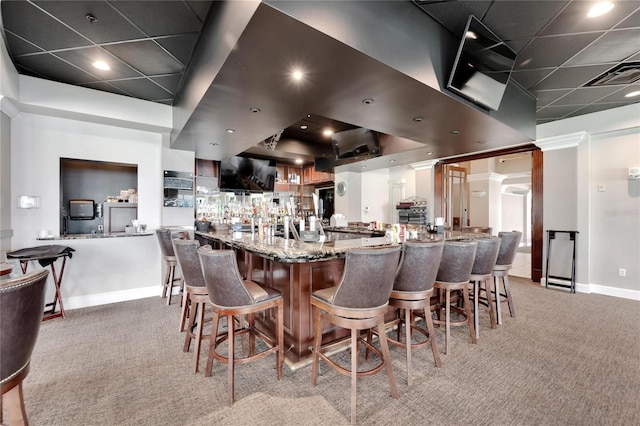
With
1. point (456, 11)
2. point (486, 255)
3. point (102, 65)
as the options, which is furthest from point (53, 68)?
point (486, 255)

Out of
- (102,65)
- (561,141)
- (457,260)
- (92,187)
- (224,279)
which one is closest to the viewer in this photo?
(224,279)

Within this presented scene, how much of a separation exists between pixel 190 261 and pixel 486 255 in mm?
2903

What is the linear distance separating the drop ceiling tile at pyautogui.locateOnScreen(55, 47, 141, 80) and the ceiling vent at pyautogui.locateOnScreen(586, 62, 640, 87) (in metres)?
5.45

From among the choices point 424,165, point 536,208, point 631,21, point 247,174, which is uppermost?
point 631,21

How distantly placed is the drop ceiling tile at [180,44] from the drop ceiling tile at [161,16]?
0.07m

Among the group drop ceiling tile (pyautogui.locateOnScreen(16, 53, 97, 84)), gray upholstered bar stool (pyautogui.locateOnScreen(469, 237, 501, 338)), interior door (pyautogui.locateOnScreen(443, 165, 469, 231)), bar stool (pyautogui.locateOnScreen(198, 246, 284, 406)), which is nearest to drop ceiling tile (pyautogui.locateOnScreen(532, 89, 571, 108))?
gray upholstered bar stool (pyautogui.locateOnScreen(469, 237, 501, 338))

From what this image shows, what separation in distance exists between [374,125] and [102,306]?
448 cm

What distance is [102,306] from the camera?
3744 millimetres

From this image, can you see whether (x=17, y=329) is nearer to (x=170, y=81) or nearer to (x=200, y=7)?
(x=200, y=7)

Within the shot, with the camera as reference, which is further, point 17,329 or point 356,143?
point 356,143

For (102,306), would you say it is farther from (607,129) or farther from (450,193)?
(607,129)

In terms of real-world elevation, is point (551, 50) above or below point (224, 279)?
above

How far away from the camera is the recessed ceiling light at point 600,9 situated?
2028mm

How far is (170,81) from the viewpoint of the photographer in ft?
10.8
